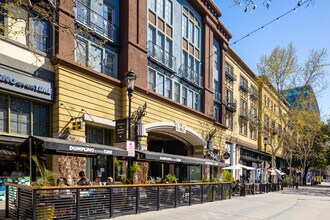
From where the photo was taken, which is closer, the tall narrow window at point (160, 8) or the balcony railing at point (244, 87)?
the tall narrow window at point (160, 8)

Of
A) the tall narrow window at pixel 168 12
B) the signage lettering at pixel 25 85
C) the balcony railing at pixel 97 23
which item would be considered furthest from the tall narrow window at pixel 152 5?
the signage lettering at pixel 25 85

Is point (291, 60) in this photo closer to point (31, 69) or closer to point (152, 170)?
point (152, 170)

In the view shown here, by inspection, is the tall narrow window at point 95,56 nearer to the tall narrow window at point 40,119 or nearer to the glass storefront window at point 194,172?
the tall narrow window at point 40,119

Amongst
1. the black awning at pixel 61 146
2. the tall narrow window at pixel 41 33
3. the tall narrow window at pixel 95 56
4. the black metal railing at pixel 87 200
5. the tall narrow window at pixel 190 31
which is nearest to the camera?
the black metal railing at pixel 87 200

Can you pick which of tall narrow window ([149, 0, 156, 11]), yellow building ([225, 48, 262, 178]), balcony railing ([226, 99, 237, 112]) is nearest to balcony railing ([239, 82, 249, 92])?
yellow building ([225, 48, 262, 178])

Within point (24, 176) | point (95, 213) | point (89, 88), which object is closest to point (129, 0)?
point (89, 88)

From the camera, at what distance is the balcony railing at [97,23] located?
18047 mm

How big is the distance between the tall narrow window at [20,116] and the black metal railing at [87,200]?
3.99m

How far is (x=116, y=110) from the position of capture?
20.1 metres

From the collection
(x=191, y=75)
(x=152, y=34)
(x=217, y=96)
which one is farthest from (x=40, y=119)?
(x=217, y=96)

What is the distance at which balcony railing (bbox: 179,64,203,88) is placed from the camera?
28.3 metres

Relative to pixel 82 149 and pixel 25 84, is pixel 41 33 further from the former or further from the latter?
pixel 82 149

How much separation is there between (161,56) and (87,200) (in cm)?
1606

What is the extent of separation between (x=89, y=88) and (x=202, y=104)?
1544cm
